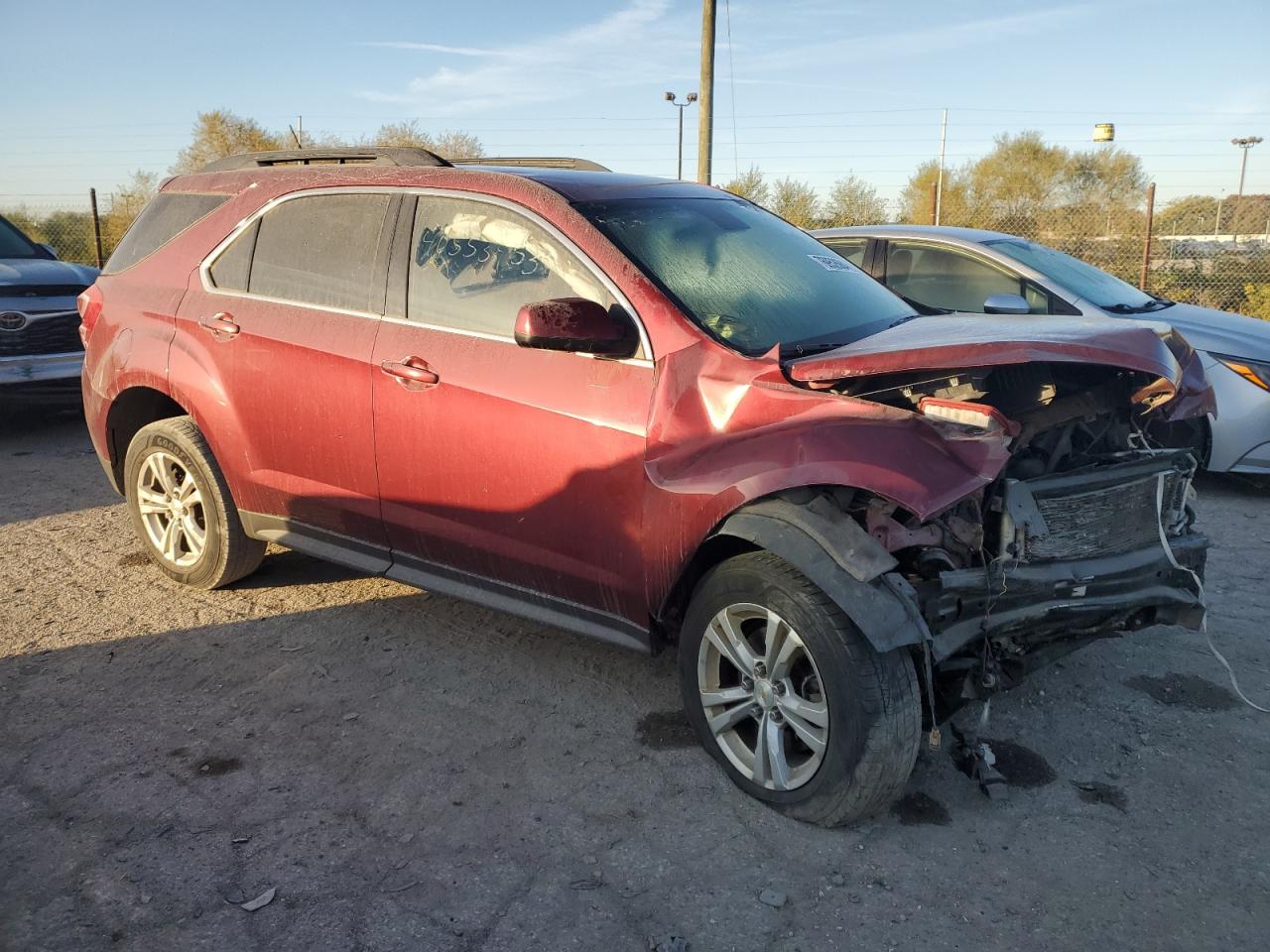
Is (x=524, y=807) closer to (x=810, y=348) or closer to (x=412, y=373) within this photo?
(x=412, y=373)

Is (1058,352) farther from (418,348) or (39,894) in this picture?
(39,894)

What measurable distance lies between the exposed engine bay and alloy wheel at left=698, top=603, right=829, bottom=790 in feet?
1.27

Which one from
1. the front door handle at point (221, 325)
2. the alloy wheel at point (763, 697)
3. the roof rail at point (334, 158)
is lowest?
the alloy wheel at point (763, 697)

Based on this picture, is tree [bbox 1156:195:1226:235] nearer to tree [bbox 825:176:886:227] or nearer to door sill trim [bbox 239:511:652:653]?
tree [bbox 825:176:886:227]

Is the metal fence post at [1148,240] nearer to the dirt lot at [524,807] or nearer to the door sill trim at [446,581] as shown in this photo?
the dirt lot at [524,807]

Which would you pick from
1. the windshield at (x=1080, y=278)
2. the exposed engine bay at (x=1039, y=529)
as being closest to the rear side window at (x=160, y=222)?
the exposed engine bay at (x=1039, y=529)

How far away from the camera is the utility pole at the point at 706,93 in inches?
616

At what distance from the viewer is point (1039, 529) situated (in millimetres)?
3033

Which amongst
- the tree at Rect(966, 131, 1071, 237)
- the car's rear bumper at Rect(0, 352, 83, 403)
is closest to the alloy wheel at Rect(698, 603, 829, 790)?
the car's rear bumper at Rect(0, 352, 83, 403)

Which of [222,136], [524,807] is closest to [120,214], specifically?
[222,136]

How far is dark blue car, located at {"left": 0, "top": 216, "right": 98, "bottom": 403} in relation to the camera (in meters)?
8.23

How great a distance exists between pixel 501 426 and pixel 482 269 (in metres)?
0.62

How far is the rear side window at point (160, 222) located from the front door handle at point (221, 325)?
0.57m

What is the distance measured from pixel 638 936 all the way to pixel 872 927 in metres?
0.60
